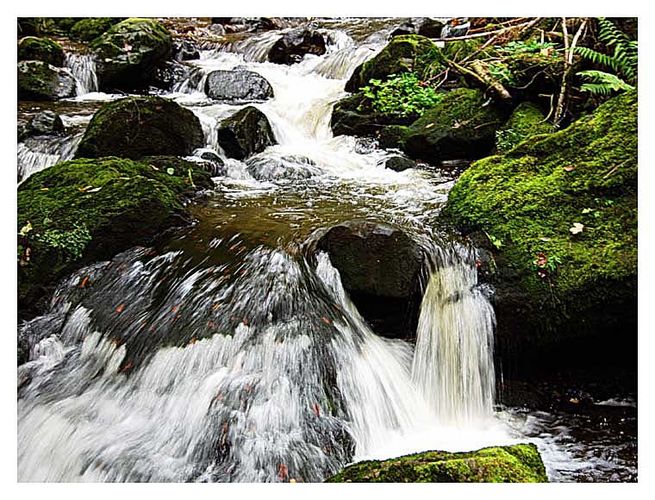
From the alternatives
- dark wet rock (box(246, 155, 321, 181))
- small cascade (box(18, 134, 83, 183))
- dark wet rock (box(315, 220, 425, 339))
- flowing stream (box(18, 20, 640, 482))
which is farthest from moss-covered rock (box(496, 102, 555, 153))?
small cascade (box(18, 134, 83, 183))

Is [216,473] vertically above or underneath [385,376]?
underneath

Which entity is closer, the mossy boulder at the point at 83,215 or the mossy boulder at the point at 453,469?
the mossy boulder at the point at 453,469

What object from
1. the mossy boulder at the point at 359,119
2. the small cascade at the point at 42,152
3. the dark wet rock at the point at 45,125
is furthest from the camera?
the mossy boulder at the point at 359,119

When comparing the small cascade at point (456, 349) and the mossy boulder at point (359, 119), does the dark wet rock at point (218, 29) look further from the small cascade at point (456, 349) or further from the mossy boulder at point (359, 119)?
the small cascade at point (456, 349)

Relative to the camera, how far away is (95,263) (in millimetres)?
4570

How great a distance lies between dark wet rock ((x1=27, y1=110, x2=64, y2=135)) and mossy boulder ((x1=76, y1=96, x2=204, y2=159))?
1.03 m

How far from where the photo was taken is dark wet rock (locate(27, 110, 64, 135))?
7.29 metres

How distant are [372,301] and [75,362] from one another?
2116mm

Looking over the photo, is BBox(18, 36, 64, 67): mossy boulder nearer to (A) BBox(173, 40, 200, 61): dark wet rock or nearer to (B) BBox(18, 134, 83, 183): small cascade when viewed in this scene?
Result: (A) BBox(173, 40, 200, 61): dark wet rock

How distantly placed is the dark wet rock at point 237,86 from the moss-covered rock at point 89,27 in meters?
3.08

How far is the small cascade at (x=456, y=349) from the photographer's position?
370 cm

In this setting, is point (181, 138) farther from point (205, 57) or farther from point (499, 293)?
point (205, 57)

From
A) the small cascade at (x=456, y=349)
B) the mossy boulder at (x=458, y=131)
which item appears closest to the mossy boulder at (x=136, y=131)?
the mossy boulder at (x=458, y=131)
